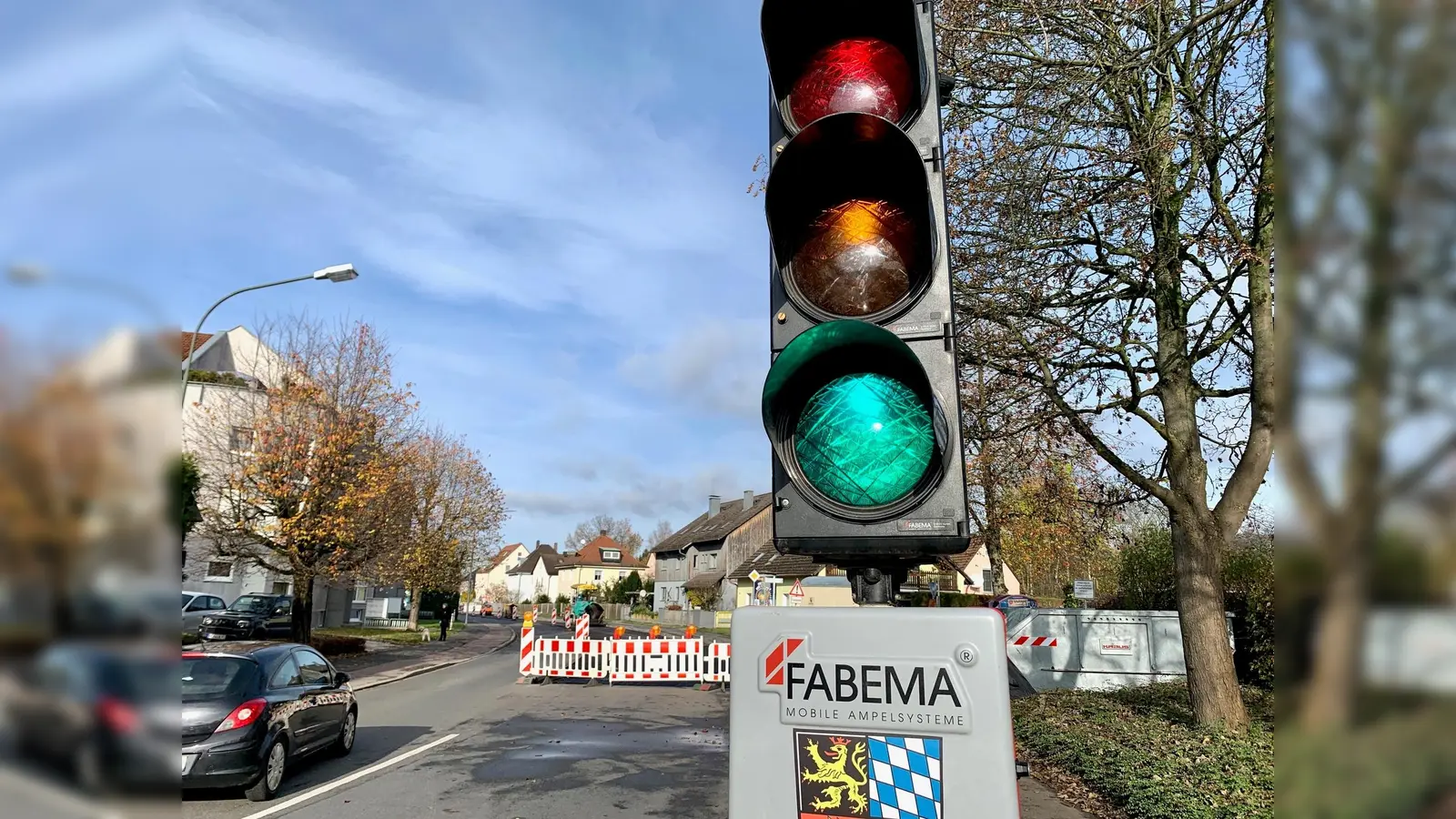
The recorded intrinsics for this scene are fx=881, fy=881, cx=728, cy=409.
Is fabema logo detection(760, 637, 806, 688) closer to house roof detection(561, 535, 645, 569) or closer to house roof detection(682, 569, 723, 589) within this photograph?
house roof detection(682, 569, 723, 589)

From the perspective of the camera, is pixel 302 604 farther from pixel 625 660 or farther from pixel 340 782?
pixel 340 782

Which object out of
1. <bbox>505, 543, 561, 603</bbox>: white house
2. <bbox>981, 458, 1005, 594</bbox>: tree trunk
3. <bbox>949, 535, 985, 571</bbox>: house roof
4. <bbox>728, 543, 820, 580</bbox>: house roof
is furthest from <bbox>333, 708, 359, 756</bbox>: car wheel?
<bbox>505, 543, 561, 603</bbox>: white house

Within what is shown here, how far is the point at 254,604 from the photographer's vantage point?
30.2 metres

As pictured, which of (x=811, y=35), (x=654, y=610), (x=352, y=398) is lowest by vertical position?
(x=654, y=610)

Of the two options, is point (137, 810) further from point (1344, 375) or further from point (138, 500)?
point (1344, 375)

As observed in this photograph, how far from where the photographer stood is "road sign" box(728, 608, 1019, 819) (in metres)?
2.08

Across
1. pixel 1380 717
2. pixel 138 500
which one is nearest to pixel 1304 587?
pixel 1380 717

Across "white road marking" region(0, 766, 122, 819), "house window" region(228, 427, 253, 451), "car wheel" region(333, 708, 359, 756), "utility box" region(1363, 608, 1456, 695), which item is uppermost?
"house window" region(228, 427, 253, 451)

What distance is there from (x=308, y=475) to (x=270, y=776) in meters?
14.4

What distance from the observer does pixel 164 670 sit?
0.88m

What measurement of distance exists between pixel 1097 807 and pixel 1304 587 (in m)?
9.22

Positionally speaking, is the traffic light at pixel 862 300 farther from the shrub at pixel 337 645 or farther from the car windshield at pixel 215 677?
the shrub at pixel 337 645

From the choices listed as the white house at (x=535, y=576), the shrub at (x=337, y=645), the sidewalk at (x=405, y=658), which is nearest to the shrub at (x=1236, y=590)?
the sidewalk at (x=405, y=658)

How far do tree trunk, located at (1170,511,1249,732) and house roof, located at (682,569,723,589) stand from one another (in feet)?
189
